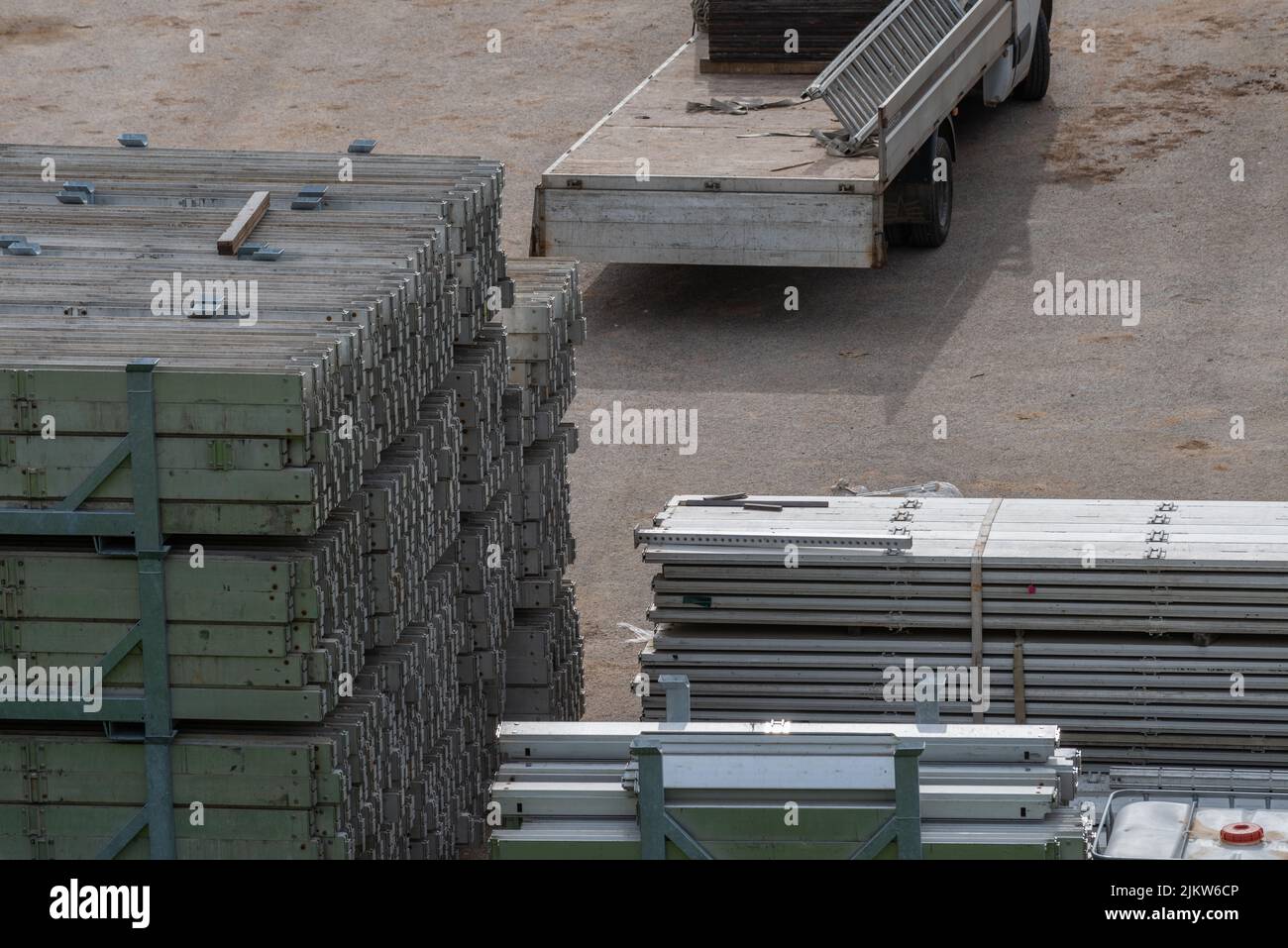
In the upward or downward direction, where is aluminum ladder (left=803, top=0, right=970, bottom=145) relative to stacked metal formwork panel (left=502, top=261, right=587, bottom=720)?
upward

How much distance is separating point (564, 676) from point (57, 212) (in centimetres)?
387

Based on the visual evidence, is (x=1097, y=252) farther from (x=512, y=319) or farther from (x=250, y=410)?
(x=250, y=410)

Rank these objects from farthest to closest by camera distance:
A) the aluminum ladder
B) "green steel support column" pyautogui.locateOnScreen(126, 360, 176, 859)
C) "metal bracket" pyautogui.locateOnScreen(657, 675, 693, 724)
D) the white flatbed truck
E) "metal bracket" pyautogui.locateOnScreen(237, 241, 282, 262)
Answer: the aluminum ladder → the white flatbed truck → "metal bracket" pyautogui.locateOnScreen(237, 241, 282, 262) → "metal bracket" pyautogui.locateOnScreen(657, 675, 693, 724) → "green steel support column" pyautogui.locateOnScreen(126, 360, 176, 859)

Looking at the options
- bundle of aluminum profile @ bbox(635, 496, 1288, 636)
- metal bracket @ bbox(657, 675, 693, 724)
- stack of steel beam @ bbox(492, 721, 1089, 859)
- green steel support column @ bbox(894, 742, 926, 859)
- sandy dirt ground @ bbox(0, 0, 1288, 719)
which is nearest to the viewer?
green steel support column @ bbox(894, 742, 926, 859)

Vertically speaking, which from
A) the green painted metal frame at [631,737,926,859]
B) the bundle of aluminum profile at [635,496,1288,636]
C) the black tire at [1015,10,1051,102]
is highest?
the black tire at [1015,10,1051,102]

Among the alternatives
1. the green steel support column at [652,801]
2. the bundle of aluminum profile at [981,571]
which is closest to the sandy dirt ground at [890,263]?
the bundle of aluminum profile at [981,571]

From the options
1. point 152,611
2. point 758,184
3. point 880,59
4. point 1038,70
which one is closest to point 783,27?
point 880,59

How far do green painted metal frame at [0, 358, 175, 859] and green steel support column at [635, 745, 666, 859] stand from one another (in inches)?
85.7

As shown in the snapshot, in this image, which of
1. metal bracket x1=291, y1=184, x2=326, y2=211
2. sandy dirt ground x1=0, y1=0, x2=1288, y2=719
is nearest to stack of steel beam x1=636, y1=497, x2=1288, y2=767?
sandy dirt ground x1=0, y1=0, x2=1288, y2=719

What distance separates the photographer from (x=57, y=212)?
1155 cm

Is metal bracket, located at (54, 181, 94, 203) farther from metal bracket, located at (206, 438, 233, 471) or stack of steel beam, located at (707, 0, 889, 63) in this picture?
stack of steel beam, located at (707, 0, 889, 63)

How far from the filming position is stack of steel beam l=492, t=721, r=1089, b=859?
911 centimetres

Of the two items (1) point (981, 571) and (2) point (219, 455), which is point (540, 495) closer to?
(1) point (981, 571)
